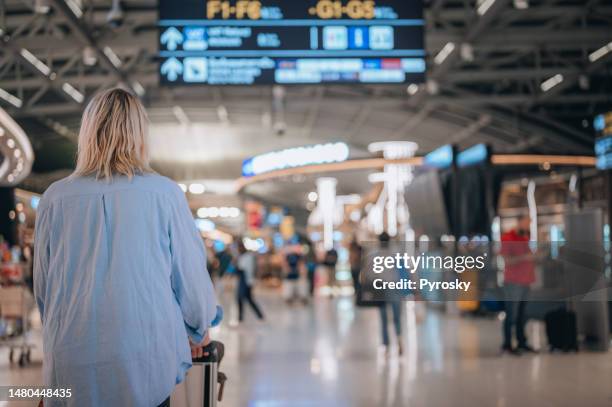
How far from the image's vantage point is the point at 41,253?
80.0 inches

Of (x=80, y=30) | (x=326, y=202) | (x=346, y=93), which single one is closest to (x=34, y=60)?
(x=80, y=30)

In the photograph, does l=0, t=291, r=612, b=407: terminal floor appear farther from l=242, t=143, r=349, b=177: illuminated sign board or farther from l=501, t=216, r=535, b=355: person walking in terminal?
l=242, t=143, r=349, b=177: illuminated sign board

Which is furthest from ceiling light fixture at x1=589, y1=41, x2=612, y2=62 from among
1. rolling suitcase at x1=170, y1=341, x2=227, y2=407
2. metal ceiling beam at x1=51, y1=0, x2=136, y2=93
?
rolling suitcase at x1=170, y1=341, x2=227, y2=407

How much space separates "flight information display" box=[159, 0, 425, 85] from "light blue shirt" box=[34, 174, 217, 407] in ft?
17.4

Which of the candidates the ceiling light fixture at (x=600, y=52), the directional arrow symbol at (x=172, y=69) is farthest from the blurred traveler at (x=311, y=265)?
the directional arrow symbol at (x=172, y=69)

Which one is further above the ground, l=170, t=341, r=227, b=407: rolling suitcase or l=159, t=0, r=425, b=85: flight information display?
l=159, t=0, r=425, b=85: flight information display

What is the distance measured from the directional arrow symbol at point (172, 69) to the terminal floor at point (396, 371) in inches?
115

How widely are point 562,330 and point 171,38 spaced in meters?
5.39

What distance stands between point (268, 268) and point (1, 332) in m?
19.8

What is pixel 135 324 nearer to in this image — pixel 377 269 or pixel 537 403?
pixel 377 269

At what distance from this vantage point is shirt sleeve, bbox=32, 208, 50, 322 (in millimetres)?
2014

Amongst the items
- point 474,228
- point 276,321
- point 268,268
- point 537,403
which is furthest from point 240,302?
point 268,268

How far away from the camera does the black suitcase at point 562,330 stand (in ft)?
27.8

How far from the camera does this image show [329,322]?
506 inches
